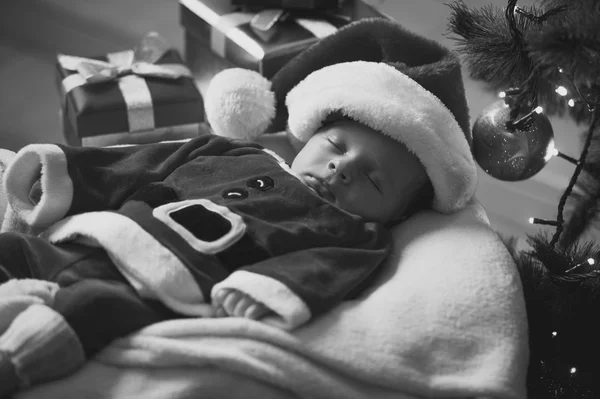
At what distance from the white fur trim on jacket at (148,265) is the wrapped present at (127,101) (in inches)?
21.8

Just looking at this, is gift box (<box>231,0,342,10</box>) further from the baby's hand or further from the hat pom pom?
the baby's hand

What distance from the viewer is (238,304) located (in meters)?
0.90

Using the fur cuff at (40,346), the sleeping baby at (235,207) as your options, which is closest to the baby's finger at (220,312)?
the sleeping baby at (235,207)

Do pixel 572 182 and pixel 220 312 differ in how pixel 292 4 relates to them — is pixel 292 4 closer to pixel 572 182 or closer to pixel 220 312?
pixel 572 182

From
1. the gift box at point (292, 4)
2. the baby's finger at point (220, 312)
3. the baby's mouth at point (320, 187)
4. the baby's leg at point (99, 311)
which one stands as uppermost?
the gift box at point (292, 4)

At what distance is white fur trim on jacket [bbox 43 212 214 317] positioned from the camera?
910 mm

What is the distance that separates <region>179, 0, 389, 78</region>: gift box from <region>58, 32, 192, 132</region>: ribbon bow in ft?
0.36

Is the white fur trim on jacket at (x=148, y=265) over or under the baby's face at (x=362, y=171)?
under

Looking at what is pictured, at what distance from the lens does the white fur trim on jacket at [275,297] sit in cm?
87

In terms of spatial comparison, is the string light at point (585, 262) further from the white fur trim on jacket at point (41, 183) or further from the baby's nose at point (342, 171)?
the white fur trim on jacket at point (41, 183)

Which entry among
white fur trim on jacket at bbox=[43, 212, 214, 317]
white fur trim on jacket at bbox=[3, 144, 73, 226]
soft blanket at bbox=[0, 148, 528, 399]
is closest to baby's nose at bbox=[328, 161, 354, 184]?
soft blanket at bbox=[0, 148, 528, 399]

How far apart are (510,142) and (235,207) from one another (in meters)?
0.48

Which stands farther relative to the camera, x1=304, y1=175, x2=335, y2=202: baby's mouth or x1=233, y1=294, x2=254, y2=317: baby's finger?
x1=304, y1=175, x2=335, y2=202: baby's mouth

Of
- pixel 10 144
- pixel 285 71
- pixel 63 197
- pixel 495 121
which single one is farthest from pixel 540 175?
pixel 10 144
